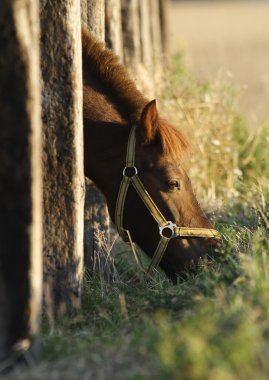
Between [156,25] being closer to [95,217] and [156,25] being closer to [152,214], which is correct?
[95,217]

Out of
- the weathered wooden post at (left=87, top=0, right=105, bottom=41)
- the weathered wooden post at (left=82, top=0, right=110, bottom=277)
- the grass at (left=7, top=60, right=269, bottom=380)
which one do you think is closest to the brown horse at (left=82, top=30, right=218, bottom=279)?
the grass at (left=7, top=60, right=269, bottom=380)

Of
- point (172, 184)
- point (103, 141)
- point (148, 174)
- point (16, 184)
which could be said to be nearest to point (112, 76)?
point (103, 141)

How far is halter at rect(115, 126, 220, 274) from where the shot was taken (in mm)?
5445

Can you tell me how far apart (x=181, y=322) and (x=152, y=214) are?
146 cm

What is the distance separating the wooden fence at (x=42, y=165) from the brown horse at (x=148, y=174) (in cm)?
48

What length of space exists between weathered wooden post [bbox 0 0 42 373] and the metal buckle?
5.14 feet

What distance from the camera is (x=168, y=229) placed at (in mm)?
5445

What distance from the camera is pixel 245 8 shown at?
4419 centimetres

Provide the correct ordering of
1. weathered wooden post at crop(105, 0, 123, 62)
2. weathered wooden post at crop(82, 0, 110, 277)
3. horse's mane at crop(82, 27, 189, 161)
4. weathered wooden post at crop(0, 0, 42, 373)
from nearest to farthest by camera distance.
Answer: weathered wooden post at crop(0, 0, 42, 373)
horse's mane at crop(82, 27, 189, 161)
weathered wooden post at crop(82, 0, 110, 277)
weathered wooden post at crop(105, 0, 123, 62)

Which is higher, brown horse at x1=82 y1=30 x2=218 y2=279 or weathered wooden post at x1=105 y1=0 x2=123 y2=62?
weathered wooden post at x1=105 y1=0 x2=123 y2=62

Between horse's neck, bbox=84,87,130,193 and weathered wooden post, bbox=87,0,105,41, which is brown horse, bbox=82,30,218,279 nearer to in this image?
horse's neck, bbox=84,87,130,193

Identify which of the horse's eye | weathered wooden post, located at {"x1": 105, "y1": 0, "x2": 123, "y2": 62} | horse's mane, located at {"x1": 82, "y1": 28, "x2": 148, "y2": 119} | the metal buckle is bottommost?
the metal buckle

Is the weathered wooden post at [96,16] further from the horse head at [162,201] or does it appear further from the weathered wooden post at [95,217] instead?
the horse head at [162,201]

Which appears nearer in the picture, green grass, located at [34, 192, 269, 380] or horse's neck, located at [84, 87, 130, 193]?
green grass, located at [34, 192, 269, 380]
